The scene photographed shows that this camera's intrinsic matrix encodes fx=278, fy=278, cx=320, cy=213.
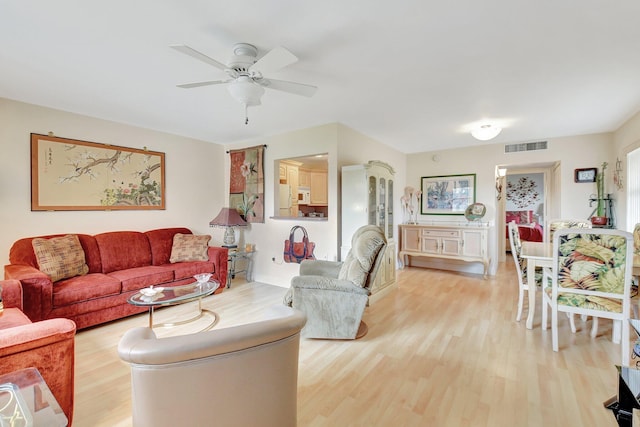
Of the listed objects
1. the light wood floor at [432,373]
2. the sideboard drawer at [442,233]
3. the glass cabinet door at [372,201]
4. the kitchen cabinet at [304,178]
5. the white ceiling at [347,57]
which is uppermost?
the white ceiling at [347,57]

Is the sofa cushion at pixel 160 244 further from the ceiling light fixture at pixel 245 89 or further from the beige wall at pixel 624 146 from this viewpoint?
the beige wall at pixel 624 146

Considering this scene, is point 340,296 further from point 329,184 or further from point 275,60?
point 275,60

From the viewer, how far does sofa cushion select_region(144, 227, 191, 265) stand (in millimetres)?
3771

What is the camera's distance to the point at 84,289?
2729mm

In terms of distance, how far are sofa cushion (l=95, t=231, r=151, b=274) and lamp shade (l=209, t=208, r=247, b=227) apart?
1.00 m

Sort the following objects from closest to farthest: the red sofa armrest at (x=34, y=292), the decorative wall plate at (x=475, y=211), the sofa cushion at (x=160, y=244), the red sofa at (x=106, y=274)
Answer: the red sofa armrest at (x=34, y=292) → the red sofa at (x=106, y=274) → the sofa cushion at (x=160, y=244) → the decorative wall plate at (x=475, y=211)

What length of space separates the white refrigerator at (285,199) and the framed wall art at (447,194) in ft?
9.15

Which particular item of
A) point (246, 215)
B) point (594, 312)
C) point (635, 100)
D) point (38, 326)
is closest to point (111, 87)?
point (38, 326)

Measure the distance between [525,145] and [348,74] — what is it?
4.02 m

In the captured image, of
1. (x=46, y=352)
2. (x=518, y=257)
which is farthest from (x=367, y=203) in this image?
(x=46, y=352)

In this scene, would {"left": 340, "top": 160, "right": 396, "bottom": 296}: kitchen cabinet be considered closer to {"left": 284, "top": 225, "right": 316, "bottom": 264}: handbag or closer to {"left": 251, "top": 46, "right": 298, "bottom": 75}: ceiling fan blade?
{"left": 284, "top": 225, "right": 316, "bottom": 264}: handbag

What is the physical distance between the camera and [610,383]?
190 cm

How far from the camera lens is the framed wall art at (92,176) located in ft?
10.2

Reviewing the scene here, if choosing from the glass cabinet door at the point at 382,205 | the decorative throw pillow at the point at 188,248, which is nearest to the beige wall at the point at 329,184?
the glass cabinet door at the point at 382,205
